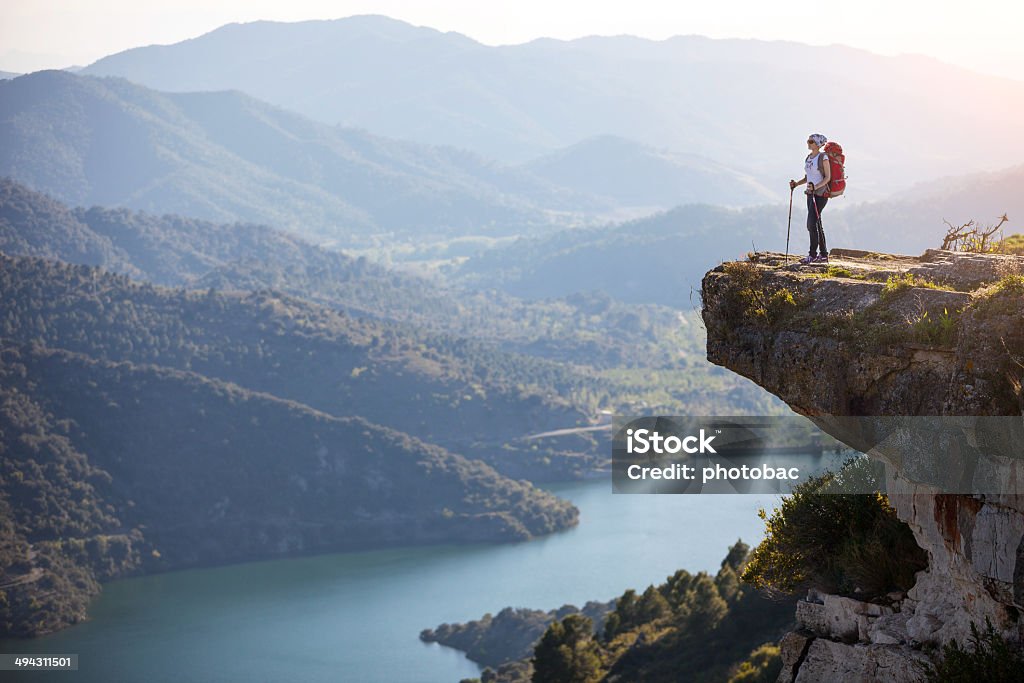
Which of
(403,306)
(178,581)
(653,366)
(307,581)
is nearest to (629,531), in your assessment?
(307,581)

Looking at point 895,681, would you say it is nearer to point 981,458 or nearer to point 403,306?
point 981,458

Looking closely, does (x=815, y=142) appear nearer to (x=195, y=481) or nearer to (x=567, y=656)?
(x=567, y=656)

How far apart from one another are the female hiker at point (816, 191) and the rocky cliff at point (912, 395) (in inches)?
12.1

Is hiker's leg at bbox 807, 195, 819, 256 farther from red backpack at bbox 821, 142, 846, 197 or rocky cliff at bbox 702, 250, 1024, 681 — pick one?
rocky cliff at bbox 702, 250, 1024, 681

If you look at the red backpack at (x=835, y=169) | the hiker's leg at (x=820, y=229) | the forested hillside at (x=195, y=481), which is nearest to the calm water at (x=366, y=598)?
the forested hillside at (x=195, y=481)

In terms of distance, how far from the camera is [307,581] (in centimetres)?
7362

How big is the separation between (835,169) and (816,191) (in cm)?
25

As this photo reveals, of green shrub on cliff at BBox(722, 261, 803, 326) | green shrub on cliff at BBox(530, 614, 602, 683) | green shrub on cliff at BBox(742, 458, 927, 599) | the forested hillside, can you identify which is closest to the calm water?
the forested hillside

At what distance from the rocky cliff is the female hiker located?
0.31m

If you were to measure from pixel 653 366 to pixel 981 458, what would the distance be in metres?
132

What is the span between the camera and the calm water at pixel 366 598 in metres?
54.9

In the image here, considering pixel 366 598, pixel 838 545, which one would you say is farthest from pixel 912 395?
pixel 366 598

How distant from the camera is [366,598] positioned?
68.2 m

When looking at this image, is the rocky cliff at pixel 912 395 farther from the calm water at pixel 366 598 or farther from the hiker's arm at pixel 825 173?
the calm water at pixel 366 598
